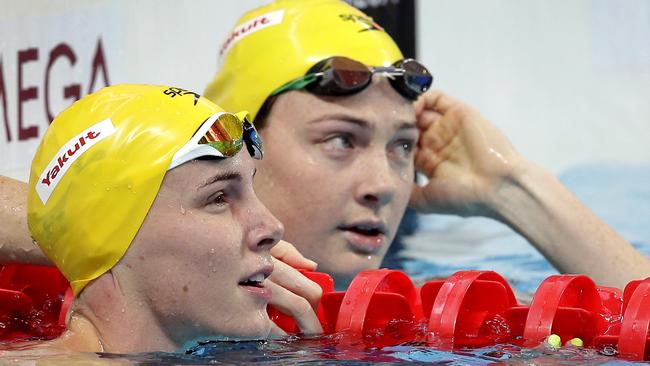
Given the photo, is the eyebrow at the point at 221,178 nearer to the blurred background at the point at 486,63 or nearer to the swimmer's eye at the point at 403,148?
the swimmer's eye at the point at 403,148

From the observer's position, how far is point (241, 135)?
7.63ft

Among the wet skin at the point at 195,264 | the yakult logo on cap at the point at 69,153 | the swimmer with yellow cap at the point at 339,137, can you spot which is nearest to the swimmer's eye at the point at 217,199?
the wet skin at the point at 195,264

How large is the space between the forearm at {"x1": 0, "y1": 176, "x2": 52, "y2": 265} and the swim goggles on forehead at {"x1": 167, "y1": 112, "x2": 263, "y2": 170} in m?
0.57

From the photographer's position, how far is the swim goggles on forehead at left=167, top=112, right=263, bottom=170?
2250 millimetres

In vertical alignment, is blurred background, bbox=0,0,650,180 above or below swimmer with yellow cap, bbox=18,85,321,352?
above

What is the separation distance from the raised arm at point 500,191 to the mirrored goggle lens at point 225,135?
1436mm

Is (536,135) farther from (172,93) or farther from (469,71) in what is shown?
(172,93)

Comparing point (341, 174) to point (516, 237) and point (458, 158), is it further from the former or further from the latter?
point (516, 237)

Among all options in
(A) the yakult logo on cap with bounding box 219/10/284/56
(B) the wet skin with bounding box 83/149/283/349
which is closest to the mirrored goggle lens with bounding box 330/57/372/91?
(A) the yakult logo on cap with bounding box 219/10/284/56

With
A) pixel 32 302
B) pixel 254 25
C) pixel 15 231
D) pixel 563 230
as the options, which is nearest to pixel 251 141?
pixel 15 231

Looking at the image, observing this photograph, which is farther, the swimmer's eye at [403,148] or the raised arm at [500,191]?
the raised arm at [500,191]

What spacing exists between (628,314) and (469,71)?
11.0ft

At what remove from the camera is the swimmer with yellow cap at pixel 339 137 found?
3.21 meters

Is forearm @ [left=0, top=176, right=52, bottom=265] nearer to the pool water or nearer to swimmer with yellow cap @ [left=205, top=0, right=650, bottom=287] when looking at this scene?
swimmer with yellow cap @ [left=205, top=0, right=650, bottom=287]
